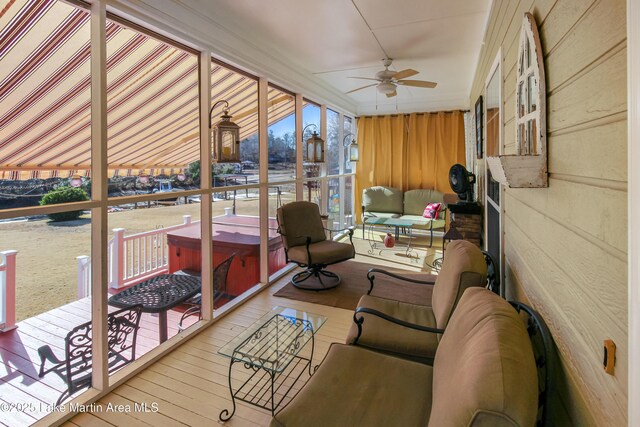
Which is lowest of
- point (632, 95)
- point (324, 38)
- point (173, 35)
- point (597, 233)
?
point (597, 233)

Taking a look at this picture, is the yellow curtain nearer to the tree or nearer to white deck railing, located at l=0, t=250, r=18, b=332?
the tree

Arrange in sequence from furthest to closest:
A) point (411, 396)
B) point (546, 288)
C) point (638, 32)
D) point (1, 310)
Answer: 1. point (1, 310)
2. point (411, 396)
3. point (546, 288)
4. point (638, 32)

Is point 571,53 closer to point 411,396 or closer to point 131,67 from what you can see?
point 411,396

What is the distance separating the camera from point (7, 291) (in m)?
2.25

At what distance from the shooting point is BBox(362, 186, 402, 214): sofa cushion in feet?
22.4

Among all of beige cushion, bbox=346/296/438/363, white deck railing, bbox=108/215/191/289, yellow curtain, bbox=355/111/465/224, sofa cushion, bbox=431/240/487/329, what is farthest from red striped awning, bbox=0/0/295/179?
yellow curtain, bbox=355/111/465/224

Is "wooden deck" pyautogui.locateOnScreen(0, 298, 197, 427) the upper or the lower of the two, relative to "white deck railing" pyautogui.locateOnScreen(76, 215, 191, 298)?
lower

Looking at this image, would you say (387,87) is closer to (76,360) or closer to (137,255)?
(137,255)

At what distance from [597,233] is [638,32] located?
0.46 meters

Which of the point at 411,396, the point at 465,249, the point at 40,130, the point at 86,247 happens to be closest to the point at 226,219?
the point at 86,247

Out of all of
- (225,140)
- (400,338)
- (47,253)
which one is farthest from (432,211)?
(47,253)

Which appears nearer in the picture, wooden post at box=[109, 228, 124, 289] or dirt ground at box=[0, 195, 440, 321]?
dirt ground at box=[0, 195, 440, 321]

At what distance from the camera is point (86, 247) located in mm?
2270

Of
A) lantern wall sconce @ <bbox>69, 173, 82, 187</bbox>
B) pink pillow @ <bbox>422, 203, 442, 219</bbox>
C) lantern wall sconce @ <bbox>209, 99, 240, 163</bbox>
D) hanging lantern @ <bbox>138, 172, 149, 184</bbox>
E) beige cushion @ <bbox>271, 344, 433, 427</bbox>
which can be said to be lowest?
beige cushion @ <bbox>271, 344, 433, 427</bbox>
